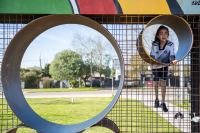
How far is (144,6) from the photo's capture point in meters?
2.62

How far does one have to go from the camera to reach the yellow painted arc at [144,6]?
8.55 feet

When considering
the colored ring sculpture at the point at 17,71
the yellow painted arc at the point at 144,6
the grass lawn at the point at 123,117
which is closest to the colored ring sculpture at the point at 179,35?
the yellow painted arc at the point at 144,6

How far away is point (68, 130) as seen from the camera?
2650 millimetres

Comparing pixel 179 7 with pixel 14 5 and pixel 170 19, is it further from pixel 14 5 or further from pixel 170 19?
pixel 14 5

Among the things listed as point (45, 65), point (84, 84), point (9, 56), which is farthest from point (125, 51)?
point (45, 65)

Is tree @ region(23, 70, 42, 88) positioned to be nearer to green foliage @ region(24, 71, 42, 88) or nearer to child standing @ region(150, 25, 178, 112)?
green foliage @ region(24, 71, 42, 88)

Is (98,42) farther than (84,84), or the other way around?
(84,84)

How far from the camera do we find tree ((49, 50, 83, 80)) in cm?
2011

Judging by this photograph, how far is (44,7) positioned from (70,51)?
18.7 m

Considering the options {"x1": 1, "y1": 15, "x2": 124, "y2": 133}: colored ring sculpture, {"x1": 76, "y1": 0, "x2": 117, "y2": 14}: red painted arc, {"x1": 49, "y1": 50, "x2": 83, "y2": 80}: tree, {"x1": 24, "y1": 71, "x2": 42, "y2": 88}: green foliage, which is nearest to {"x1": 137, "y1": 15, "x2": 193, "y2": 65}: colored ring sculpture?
{"x1": 1, "y1": 15, "x2": 124, "y2": 133}: colored ring sculpture

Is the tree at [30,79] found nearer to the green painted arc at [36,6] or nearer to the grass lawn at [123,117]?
the grass lawn at [123,117]

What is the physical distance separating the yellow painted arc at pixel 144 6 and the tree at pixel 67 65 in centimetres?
1764

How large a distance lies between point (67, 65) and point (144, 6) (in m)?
18.3

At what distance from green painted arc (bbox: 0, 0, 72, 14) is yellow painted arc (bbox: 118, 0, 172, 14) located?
2.95 feet
